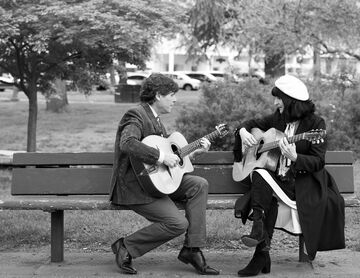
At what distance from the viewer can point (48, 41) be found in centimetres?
889

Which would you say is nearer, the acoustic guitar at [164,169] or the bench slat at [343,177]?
the acoustic guitar at [164,169]

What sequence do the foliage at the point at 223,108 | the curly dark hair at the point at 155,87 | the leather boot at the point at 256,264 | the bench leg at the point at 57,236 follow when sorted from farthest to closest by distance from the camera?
the foliage at the point at 223,108 < the bench leg at the point at 57,236 < the curly dark hair at the point at 155,87 < the leather boot at the point at 256,264

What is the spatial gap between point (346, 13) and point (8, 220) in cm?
1034

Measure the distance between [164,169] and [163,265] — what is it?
2.76 feet

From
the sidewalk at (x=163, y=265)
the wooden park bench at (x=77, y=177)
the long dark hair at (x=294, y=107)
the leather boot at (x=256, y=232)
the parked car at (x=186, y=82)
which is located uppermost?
the long dark hair at (x=294, y=107)

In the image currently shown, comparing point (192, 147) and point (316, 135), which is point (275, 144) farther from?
point (192, 147)

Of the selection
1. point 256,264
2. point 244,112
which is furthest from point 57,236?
point 244,112

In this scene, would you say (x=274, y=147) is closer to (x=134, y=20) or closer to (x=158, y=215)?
(x=158, y=215)

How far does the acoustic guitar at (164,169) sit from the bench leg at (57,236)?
2.72 feet

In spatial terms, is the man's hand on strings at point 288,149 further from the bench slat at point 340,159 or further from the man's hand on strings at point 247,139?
the bench slat at point 340,159

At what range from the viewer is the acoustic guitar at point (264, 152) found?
15.1ft

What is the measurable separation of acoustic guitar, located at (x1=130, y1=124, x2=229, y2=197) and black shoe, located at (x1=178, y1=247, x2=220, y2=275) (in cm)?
46

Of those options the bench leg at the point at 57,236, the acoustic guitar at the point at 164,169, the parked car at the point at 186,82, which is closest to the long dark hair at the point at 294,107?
the acoustic guitar at the point at 164,169

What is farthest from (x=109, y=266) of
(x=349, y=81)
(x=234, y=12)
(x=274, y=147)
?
(x=234, y=12)
